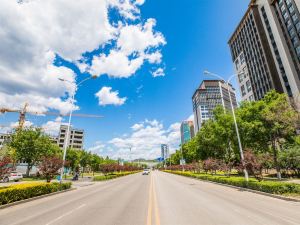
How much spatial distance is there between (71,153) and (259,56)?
2798 inches

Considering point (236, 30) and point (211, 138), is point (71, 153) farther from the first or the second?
point (236, 30)

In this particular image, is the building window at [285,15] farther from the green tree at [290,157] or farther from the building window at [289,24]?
the green tree at [290,157]

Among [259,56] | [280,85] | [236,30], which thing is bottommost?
[280,85]

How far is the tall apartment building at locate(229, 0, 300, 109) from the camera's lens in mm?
53125

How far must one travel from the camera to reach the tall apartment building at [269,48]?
53.1 metres

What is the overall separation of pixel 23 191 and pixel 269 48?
75298 millimetres

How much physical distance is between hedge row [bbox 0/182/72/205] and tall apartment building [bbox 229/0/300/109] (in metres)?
54.8

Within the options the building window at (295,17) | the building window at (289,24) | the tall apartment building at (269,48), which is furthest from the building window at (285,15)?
the building window at (295,17)

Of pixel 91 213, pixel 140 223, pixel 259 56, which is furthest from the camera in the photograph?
pixel 259 56

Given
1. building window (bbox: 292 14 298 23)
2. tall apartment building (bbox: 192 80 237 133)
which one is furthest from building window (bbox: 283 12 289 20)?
tall apartment building (bbox: 192 80 237 133)

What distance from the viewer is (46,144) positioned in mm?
47562

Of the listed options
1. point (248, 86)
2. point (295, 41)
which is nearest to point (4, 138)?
point (248, 86)

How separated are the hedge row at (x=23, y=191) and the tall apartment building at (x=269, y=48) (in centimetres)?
5478

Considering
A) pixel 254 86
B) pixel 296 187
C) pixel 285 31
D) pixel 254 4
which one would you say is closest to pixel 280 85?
pixel 254 86
